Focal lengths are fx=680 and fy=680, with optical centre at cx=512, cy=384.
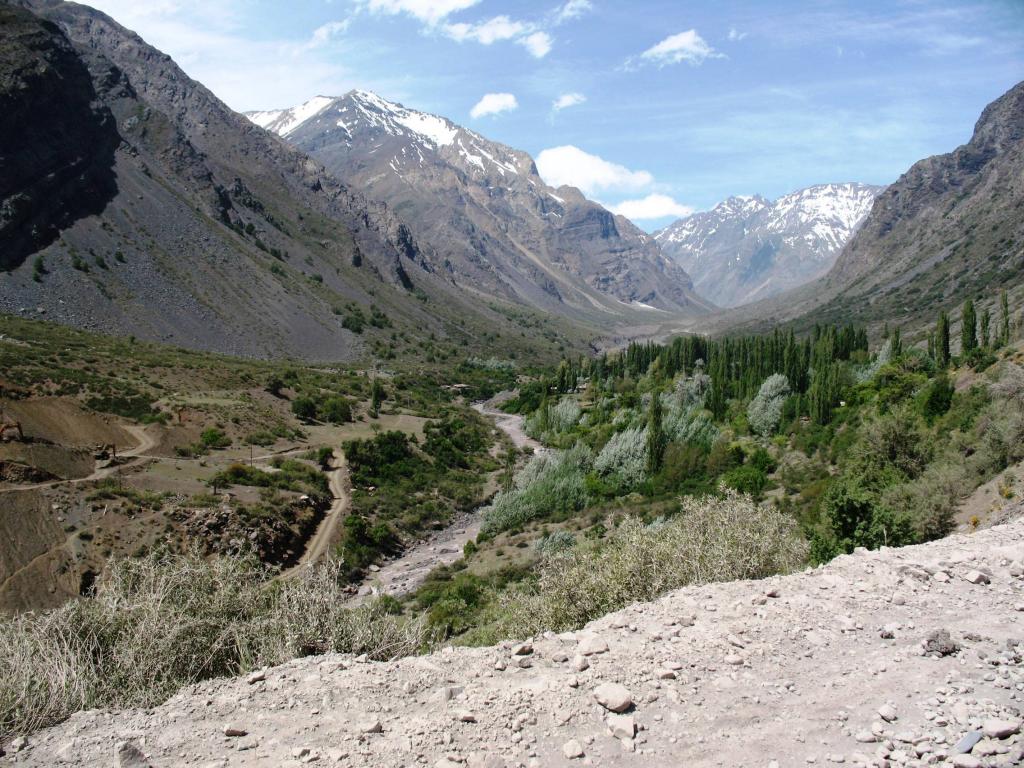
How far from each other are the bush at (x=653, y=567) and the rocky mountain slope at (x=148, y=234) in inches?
3297

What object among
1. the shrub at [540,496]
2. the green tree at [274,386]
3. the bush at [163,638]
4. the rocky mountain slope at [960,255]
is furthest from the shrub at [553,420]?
the rocky mountain slope at [960,255]

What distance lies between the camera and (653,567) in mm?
14375

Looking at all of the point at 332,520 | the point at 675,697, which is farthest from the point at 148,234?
the point at 675,697

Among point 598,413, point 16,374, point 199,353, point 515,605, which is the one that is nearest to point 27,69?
point 199,353

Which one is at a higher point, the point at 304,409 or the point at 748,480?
the point at 304,409

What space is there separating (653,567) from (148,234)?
10863 centimetres

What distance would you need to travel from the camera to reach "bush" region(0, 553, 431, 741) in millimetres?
8844

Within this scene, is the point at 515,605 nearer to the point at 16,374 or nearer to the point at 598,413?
the point at 16,374

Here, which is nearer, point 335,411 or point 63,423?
point 63,423

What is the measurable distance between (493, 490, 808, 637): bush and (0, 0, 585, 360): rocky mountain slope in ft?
275

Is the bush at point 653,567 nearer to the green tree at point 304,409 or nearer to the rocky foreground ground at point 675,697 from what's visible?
the rocky foreground ground at point 675,697

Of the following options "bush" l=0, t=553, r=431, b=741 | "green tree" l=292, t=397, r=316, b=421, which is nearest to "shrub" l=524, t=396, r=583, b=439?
"green tree" l=292, t=397, r=316, b=421

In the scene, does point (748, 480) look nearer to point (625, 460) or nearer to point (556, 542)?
point (556, 542)

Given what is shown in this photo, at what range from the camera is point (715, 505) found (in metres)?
18.3
